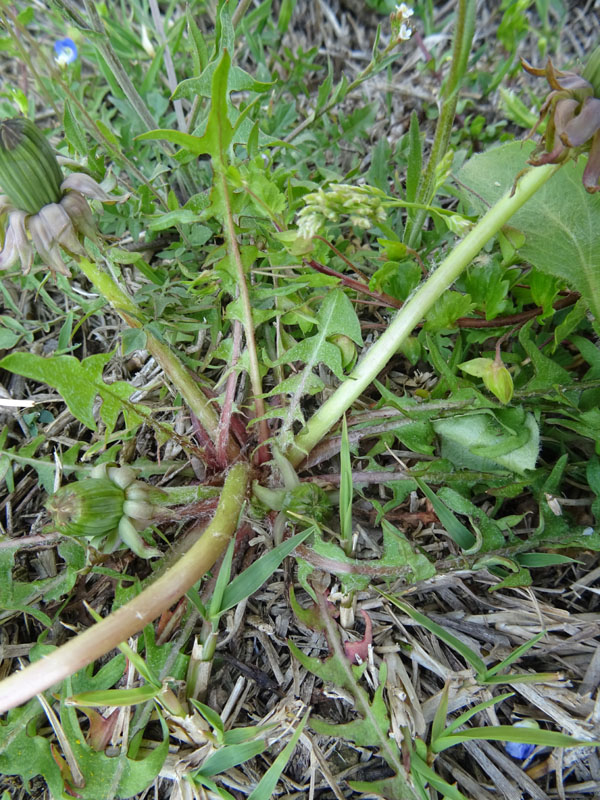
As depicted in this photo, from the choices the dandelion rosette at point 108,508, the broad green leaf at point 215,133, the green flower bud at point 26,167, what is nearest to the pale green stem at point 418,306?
the dandelion rosette at point 108,508

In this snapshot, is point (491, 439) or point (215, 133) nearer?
point (215, 133)

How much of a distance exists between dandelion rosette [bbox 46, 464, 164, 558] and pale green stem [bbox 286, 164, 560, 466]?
39 centimetres

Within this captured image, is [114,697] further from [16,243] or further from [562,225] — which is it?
[562,225]

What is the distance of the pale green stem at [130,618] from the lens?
3.00ft

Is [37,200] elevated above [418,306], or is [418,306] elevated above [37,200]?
[37,200]

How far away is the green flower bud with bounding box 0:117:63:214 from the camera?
112 cm

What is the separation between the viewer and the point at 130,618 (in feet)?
3.35

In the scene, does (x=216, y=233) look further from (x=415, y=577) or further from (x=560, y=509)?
(x=560, y=509)

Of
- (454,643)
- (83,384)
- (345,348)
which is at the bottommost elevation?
(454,643)

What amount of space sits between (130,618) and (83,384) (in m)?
0.64

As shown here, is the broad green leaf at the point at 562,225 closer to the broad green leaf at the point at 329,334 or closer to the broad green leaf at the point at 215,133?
the broad green leaf at the point at 329,334

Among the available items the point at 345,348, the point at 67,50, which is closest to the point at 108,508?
the point at 345,348

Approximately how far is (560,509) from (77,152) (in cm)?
150

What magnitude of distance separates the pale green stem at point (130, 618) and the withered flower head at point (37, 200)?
2.10 ft
